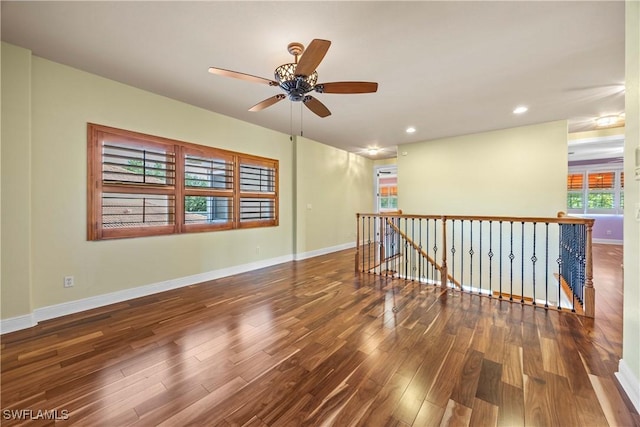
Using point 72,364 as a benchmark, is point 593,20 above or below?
above

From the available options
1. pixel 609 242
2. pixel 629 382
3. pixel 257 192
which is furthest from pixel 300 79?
pixel 609 242

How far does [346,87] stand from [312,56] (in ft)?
1.80

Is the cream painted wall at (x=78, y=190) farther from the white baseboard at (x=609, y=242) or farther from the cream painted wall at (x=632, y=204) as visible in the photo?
the white baseboard at (x=609, y=242)

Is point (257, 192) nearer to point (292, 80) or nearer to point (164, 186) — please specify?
point (164, 186)

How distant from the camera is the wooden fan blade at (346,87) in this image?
230 centimetres

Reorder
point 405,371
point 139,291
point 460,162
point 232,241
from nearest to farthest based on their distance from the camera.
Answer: point 405,371 → point 139,291 → point 232,241 → point 460,162

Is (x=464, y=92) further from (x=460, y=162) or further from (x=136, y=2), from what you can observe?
(x=136, y=2)

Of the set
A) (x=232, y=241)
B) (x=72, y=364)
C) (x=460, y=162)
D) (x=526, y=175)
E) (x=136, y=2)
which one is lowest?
(x=72, y=364)

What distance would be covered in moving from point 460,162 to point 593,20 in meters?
3.77

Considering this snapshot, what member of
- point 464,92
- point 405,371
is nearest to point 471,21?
point 464,92

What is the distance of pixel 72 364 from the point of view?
1.93 m

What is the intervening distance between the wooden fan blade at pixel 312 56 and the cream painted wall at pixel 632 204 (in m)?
1.91

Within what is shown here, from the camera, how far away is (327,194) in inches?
254

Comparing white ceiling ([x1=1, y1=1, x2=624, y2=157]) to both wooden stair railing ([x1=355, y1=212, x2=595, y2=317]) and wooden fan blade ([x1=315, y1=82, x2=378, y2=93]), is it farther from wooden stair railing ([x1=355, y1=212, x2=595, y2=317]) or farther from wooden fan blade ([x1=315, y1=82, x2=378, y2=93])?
wooden stair railing ([x1=355, y1=212, x2=595, y2=317])
